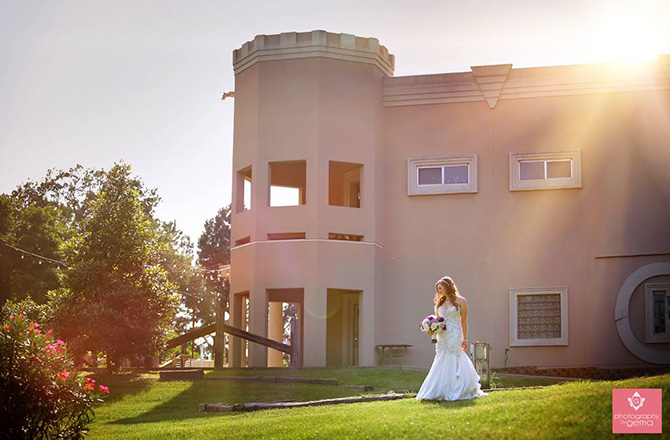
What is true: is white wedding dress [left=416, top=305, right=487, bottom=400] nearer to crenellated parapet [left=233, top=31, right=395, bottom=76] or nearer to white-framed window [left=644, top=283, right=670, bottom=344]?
white-framed window [left=644, top=283, right=670, bottom=344]

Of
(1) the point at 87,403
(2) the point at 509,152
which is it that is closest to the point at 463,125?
(2) the point at 509,152

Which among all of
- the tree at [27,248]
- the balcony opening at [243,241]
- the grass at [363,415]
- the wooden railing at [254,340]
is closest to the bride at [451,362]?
the grass at [363,415]

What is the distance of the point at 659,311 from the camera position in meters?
29.2

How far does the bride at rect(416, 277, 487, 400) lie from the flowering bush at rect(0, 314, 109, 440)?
20.4ft

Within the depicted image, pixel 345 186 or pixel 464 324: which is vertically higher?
pixel 345 186

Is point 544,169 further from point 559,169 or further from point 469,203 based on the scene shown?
point 469,203

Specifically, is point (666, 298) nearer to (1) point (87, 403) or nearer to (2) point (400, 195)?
(2) point (400, 195)

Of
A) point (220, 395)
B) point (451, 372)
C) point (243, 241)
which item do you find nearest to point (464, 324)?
point (451, 372)

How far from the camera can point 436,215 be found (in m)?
30.6

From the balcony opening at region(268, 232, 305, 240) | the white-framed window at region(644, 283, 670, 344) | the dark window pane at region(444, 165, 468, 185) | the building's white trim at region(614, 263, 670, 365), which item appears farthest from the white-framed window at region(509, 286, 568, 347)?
the balcony opening at region(268, 232, 305, 240)

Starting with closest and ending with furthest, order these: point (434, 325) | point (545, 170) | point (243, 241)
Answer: point (434, 325) < point (545, 170) < point (243, 241)

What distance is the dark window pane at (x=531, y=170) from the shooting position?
30.1 m

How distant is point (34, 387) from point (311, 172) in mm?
15247

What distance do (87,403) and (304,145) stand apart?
15.0 metres
